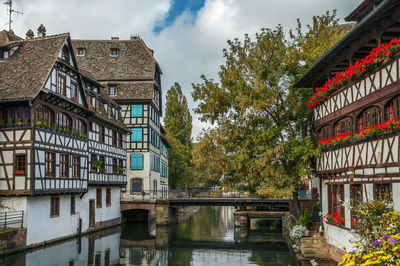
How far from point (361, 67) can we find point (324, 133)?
6194 mm

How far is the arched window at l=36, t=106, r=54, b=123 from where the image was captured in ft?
80.2

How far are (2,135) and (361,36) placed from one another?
1830 centimetres

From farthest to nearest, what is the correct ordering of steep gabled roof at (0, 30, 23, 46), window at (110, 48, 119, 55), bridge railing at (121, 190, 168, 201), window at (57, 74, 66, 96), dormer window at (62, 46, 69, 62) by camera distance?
1. window at (110, 48, 119, 55)
2. bridge railing at (121, 190, 168, 201)
3. steep gabled roof at (0, 30, 23, 46)
4. dormer window at (62, 46, 69, 62)
5. window at (57, 74, 66, 96)

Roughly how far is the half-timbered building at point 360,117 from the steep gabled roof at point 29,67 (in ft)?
45.5

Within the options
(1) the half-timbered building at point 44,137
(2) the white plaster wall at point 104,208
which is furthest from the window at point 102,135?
(2) the white plaster wall at point 104,208

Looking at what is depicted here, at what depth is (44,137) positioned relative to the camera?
24672mm

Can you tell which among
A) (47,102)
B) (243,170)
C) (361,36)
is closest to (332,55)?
(361,36)

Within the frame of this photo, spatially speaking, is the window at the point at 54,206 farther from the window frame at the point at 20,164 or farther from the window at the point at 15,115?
the window at the point at 15,115

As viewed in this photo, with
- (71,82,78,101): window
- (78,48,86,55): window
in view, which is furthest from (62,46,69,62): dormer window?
(78,48,86,55): window

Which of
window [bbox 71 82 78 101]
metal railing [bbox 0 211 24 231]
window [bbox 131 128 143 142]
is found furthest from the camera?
window [bbox 131 128 143 142]

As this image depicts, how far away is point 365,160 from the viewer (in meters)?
15.8

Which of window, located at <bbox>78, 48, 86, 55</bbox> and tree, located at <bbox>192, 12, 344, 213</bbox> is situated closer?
tree, located at <bbox>192, 12, 344, 213</bbox>

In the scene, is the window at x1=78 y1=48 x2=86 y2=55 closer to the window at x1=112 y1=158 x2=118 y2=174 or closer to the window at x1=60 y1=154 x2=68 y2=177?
the window at x1=112 y1=158 x2=118 y2=174

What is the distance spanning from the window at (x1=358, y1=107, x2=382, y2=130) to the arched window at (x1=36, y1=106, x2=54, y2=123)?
1637 cm
